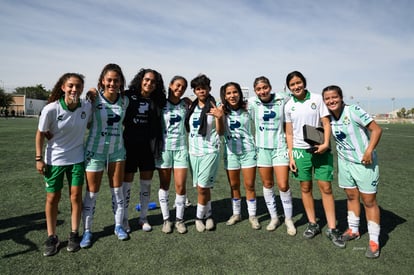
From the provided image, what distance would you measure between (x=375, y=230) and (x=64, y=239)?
3.90 metres

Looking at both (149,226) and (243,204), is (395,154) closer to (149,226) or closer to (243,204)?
(243,204)

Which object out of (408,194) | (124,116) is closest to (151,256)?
(124,116)

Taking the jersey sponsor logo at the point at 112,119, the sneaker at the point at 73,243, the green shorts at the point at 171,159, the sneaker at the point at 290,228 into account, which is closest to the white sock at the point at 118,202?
the sneaker at the point at 73,243

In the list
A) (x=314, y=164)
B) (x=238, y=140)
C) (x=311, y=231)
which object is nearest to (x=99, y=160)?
(x=238, y=140)

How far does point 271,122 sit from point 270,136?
0.20 m

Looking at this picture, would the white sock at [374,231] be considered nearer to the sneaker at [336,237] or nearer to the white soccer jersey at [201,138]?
the sneaker at [336,237]

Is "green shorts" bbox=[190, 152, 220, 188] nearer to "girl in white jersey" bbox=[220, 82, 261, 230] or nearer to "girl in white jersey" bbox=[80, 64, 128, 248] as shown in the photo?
"girl in white jersey" bbox=[220, 82, 261, 230]

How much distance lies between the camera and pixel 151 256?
3285mm

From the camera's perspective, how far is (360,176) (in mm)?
3475

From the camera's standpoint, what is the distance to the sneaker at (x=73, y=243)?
133 inches

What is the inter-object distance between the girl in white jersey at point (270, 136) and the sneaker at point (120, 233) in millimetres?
1991

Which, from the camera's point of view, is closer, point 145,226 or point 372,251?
point 372,251

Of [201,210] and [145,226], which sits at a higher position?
[201,210]

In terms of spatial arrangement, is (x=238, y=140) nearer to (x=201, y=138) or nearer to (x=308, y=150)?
(x=201, y=138)
